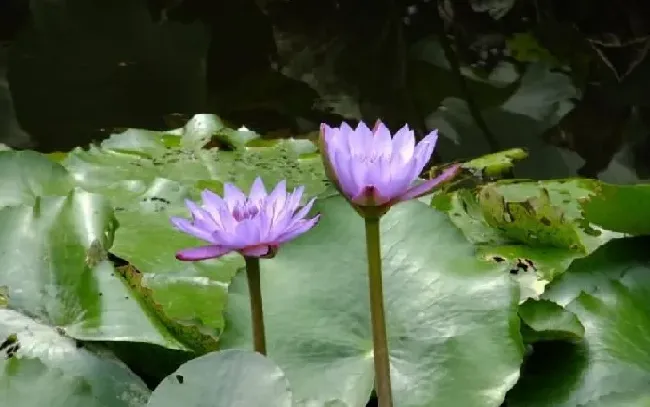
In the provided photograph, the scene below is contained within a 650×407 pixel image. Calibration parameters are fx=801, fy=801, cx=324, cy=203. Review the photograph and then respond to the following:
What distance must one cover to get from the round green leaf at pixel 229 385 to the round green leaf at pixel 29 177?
522 mm

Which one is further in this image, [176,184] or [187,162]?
[187,162]

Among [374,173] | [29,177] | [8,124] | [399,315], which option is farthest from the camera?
[8,124]

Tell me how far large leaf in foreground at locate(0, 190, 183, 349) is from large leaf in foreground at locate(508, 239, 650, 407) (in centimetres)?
26

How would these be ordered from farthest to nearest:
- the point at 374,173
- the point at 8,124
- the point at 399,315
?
the point at 8,124 → the point at 399,315 → the point at 374,173

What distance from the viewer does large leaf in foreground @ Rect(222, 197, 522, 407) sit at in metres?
Result: 0.52

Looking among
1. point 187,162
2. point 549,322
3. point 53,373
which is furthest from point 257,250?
point 187,162

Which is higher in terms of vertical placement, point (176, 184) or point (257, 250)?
point (257, 250)

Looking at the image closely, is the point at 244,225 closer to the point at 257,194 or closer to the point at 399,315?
the point at 257,194

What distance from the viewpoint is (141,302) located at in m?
0.60

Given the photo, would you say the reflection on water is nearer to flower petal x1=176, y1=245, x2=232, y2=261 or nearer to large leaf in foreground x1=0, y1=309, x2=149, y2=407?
large leaf in foreground x1=0, y1=309, x2=149, y2=407

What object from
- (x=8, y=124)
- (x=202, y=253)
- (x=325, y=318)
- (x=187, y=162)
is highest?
(x=202, y=253)

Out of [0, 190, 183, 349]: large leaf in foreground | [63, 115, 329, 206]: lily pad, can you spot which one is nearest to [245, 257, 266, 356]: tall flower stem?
[0, 190, 183, 349]: large leaf in foreground

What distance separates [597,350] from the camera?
1.95ft

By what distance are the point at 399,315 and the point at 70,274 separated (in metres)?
0.26
